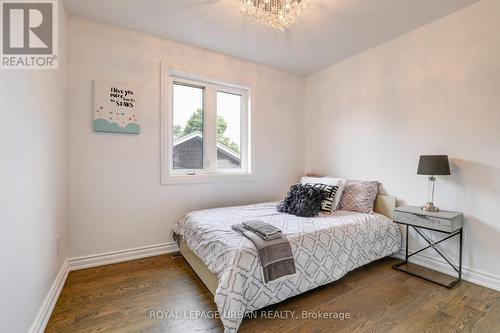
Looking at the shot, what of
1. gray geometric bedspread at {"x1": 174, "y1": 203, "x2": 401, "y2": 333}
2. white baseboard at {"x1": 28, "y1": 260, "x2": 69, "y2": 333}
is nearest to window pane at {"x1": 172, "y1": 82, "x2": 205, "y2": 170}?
gray geometric bedspread at {"x1": 174, "y1": 203, "x2": 401, "y2": 333}

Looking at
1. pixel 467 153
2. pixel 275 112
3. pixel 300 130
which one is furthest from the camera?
pixel 300 130

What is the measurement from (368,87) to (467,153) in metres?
1.30

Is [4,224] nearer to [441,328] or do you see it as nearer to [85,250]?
[85,250]

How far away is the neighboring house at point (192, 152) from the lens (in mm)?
3002

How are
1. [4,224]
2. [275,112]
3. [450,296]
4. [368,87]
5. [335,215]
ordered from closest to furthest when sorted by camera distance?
[4,224] < [450,296] < [335,215] < [368,87] < [275,112]

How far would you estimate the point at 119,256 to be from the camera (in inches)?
100.0

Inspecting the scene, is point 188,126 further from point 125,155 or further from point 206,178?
point 125,155

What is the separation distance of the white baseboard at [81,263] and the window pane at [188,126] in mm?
1000

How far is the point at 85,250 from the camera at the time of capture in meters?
2.40

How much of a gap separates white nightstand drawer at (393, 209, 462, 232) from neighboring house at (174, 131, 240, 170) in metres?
2.17

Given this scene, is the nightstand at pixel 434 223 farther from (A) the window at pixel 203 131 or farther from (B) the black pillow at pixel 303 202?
(A) the window at pixel 203 131

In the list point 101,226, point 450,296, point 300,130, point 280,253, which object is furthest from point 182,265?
point 300,130

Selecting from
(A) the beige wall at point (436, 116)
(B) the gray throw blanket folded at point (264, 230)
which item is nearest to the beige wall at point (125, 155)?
(B) the gray throw blanket folded at point (264, 230)

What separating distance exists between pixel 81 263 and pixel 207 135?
1939 millimetres
